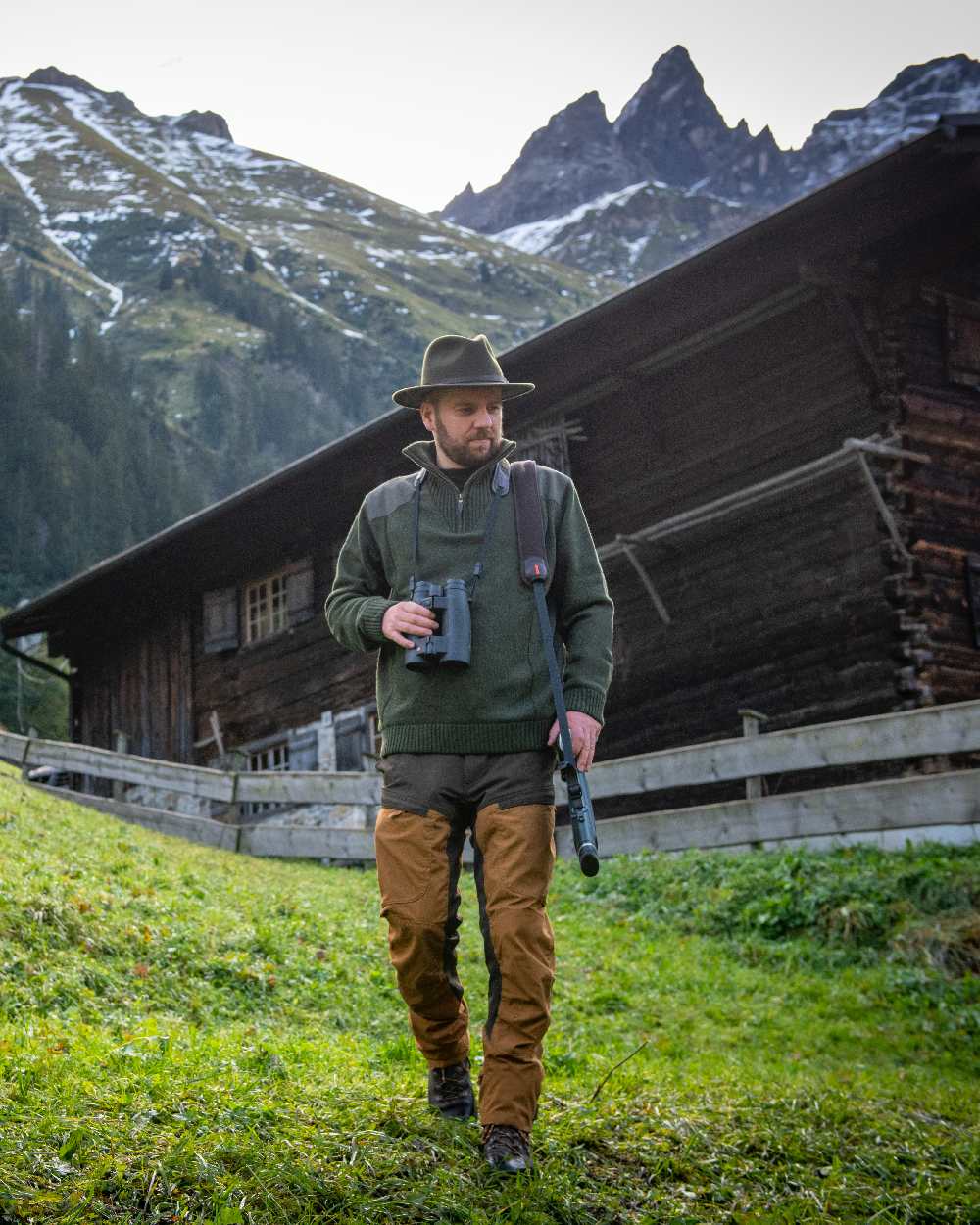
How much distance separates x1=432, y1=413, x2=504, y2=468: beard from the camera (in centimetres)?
423

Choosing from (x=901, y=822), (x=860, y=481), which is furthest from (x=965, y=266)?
(x=901, y=822)

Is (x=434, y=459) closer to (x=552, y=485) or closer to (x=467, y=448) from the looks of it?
(x=467, y=448)

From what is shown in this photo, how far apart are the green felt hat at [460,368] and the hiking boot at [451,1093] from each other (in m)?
2.08

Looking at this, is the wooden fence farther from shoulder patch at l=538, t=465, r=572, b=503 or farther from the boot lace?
the boot lace

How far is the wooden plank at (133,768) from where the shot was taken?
46.1 ft

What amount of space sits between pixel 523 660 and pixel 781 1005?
4.21 meters

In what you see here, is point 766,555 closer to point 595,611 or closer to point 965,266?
point 965,266

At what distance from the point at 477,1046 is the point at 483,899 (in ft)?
6.93

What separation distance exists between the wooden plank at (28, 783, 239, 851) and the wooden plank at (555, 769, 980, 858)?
13.0ft

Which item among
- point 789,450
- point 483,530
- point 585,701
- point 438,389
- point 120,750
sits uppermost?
point 789,450

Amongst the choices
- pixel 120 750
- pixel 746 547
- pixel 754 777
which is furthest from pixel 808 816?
pixel 120 750

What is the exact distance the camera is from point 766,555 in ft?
44.4

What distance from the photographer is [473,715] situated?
3.92m

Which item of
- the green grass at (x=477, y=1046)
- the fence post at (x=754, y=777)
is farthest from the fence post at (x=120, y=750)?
the fence post at (x=754, y=777)
